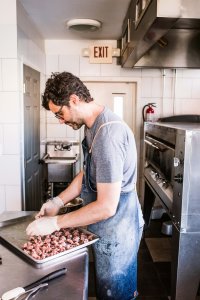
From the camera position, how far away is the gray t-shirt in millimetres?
1294

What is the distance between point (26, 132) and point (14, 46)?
87cm

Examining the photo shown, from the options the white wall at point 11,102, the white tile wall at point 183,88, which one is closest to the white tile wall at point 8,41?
the white wall at point 11,102

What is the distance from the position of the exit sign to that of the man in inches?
108

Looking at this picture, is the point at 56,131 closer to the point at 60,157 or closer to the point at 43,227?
the point at 60,157

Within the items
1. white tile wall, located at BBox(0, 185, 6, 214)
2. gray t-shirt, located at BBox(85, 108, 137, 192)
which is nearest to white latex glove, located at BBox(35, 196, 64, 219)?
gray t-shirt, located at BBox(85, 108, 137, 192)

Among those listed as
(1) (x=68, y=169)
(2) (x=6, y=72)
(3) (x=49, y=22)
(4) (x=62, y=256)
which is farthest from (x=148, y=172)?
(4) (x=62, y=256)

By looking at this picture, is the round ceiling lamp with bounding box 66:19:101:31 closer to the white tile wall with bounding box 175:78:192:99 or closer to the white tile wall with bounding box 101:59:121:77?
the white tile wall with bounding box 101:59:121:77

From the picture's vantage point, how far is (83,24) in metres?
3.28

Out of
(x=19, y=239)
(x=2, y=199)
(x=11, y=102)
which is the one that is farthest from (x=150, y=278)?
(x=11, y=102)

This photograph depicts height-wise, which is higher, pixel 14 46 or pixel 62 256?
pixel 14 46

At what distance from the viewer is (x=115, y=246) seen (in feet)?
4.81

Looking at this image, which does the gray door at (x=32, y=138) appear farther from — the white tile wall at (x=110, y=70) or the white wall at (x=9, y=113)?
the white tile wall at (x=110, y=70)

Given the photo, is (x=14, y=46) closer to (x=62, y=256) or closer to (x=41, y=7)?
(x=41, y=7)

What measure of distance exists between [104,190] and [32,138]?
2.35m
